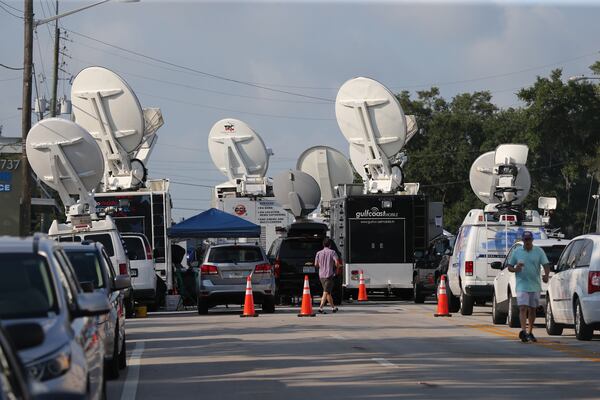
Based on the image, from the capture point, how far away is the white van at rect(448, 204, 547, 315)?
2870 cm

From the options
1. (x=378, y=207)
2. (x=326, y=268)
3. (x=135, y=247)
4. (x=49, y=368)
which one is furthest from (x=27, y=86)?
(x=49, y=368)

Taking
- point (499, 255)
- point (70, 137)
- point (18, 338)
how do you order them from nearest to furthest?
point (18, 338)
point (499, 255)
point (70, 137)

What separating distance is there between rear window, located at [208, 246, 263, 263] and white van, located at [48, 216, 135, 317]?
239 centimetres

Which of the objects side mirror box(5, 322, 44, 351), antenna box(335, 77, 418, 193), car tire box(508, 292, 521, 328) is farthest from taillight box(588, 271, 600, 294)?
antenna box(335, 77, 418, 193)

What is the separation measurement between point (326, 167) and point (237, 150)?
4.02 metres

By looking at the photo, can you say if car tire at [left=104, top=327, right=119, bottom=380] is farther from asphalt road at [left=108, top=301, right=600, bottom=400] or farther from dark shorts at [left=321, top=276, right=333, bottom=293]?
dark shorts at [left=321, top=276, right=333, bottom=293]

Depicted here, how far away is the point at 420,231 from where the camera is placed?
37812 mm

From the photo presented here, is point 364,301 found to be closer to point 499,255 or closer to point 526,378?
point 499,255

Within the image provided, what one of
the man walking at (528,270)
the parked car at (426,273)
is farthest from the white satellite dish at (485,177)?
the man walking at (528,270)

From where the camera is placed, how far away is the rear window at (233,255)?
30469mm

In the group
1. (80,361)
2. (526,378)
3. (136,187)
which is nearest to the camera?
(80,361)

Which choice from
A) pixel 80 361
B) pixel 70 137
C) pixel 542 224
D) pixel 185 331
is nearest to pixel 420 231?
pixel 542 224

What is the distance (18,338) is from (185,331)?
1671cm

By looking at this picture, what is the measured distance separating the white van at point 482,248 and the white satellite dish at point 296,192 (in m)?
13.6
